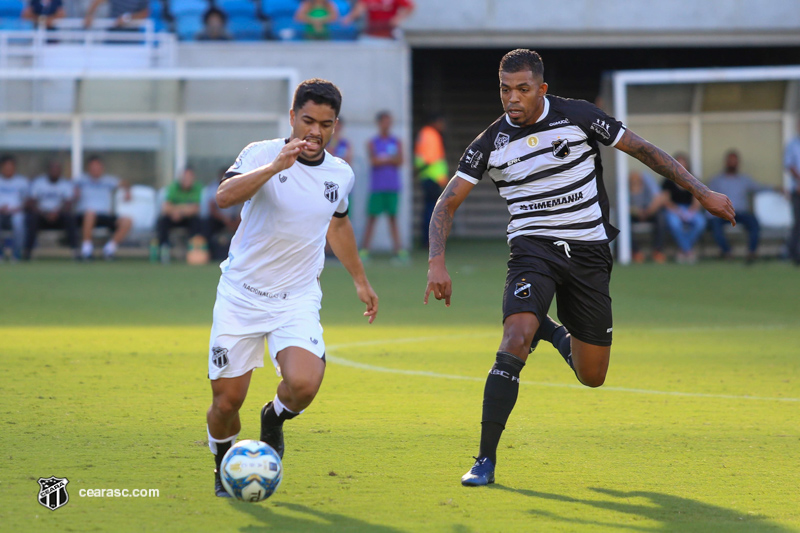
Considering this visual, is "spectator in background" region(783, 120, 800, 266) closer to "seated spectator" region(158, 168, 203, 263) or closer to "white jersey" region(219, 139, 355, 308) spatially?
"seated spectator" region(158, 168, 203, 263)

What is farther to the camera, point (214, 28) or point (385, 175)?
point (214, 28)

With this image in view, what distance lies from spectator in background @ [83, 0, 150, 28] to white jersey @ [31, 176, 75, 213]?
4.01m

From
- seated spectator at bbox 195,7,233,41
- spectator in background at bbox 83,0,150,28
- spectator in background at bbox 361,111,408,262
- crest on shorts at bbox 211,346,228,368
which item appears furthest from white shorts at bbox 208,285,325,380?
spectator in background at bbox 83,0,150,28

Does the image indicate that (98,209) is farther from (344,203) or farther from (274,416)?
(274,416)

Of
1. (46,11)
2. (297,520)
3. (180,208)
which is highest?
(46,11)

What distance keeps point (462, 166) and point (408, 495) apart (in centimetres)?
183

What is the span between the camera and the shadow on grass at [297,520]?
13.8ft

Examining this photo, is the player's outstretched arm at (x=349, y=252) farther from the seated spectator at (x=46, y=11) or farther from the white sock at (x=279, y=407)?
the seated spectator at (x=46, y=11)

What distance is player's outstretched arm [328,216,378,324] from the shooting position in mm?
5434

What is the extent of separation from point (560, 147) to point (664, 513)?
2.06 m

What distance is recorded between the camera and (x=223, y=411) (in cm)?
480

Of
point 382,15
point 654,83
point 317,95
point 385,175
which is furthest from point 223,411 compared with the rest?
point 382,15

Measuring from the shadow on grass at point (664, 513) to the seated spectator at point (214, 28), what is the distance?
1711 centimetres

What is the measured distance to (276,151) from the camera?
4996mm
